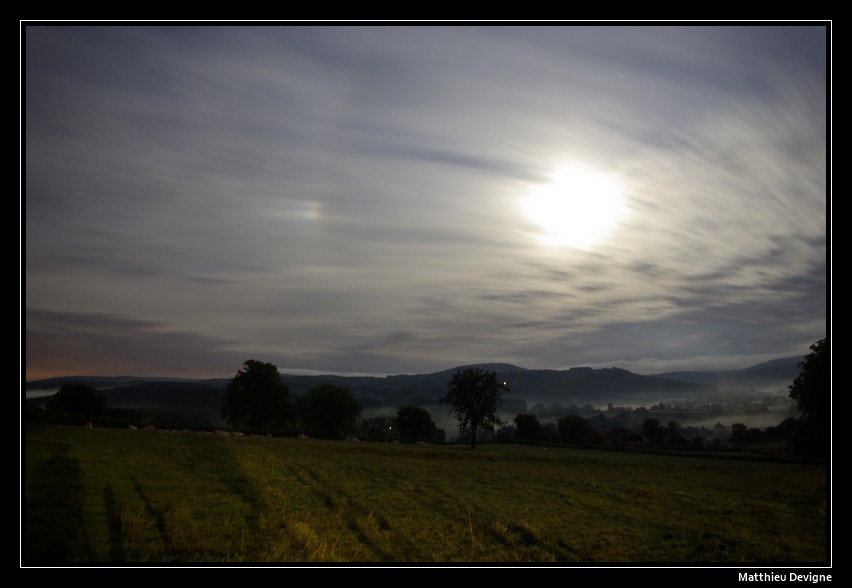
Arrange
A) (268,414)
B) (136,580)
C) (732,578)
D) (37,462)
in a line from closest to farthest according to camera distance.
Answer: (136,580)
(732,578)
(37,462)
(268,414)

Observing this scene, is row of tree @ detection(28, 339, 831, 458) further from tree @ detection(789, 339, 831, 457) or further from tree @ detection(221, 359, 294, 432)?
tree @ detection(789, 339, 831, 457)

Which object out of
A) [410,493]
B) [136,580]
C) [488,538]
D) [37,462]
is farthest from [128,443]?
[488,538]

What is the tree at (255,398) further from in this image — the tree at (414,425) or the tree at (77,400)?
the tree at (414,425)

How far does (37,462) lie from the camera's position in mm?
23797

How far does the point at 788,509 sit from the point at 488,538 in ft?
64.0

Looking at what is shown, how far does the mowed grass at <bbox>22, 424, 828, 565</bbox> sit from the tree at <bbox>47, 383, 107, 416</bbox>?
175ft

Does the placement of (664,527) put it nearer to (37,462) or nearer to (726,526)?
(726,526)

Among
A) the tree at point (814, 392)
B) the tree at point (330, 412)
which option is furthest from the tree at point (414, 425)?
the tree at point (814, 392)

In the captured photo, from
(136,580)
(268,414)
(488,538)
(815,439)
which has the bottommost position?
(268,414)

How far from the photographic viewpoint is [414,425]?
9469 centimetres

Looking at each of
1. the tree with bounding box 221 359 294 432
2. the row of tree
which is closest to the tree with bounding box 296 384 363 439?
the row of tree

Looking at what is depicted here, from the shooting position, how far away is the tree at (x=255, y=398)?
78.4m

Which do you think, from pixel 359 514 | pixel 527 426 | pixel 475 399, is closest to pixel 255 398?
pixel 475 399

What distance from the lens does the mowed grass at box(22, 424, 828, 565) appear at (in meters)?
14.2
